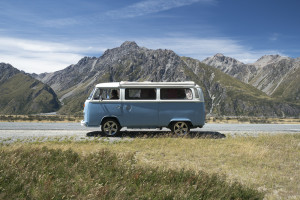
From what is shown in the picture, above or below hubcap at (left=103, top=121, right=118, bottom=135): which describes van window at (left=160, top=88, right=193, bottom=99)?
above

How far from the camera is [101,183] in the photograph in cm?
485

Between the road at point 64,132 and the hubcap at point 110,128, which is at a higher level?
the hubcap at point 110,128

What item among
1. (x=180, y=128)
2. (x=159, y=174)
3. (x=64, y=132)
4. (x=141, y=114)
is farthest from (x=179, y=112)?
(x=159, y=174)

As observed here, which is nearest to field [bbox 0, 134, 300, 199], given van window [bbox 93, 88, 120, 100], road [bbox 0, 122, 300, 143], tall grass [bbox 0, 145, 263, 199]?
tall grass [bbox 0, 145, 263, 199]

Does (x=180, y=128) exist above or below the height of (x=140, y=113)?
below

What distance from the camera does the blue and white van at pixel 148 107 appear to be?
13.0 m

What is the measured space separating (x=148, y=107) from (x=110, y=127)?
8.17ft

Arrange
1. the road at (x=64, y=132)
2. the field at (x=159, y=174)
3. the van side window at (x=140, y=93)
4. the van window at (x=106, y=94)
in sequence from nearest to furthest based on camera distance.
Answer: the field at (x=159, y=174) < the road at (x=64, y=132) < the van side window at (x=140, y=93) < the van window at (x=106, y=94)

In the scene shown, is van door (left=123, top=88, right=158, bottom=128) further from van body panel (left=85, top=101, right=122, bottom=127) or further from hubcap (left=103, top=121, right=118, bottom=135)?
hubcap (left=103, top=121, right=118, bottom=135)

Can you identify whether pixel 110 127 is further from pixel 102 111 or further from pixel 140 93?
pixel 140 93

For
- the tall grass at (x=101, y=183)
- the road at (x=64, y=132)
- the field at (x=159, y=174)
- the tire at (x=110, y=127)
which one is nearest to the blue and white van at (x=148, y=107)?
the tire at (x=110, y=127)

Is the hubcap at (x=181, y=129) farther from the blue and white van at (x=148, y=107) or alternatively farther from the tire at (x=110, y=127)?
the tire at (x=110, y=127)

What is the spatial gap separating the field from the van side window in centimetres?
350

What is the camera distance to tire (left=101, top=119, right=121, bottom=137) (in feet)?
43.2
